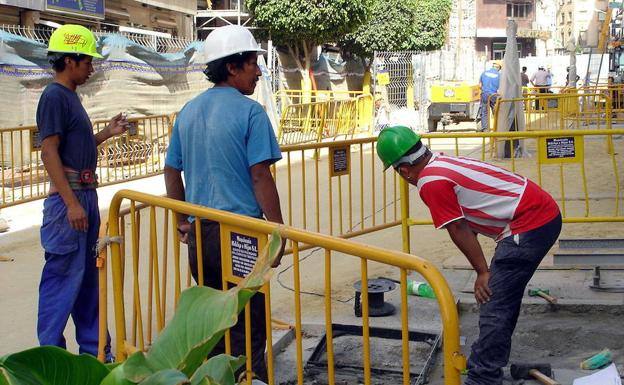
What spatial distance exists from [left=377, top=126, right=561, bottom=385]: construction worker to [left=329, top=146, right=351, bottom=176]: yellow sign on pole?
9.60 feet

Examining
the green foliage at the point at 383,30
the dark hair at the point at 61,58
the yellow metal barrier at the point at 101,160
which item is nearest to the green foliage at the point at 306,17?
Answer: the green foliage at the point at 383,30

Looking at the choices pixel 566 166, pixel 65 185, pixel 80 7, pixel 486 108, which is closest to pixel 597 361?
pixel 65 185

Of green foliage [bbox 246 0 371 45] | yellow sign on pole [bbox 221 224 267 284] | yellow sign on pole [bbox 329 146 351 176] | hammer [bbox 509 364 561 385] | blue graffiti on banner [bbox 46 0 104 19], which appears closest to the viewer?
yellow sign on pole [bbox 221 224 267 284]

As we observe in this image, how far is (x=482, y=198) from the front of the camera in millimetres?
4230

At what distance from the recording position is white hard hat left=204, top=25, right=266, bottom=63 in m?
3.80

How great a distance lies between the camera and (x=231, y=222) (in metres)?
3.46

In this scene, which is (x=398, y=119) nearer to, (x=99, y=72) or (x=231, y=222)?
(x=99, y=72)

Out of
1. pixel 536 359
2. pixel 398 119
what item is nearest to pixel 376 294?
pixel 536 359

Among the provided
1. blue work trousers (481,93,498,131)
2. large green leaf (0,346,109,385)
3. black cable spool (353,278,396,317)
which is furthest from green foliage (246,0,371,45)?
large green leaf (0,346,109,385)

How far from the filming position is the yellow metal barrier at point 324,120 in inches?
715

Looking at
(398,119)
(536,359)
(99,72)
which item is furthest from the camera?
(398,119)

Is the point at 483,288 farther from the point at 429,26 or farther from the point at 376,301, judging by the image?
the point at 429,26

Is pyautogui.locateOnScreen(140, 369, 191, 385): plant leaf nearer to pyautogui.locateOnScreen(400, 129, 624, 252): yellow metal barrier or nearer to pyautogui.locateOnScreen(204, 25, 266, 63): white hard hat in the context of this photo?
pyautogui.locateOnScreen(204, 25, 266, 63): white hard hat

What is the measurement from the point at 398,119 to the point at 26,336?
22397mm
